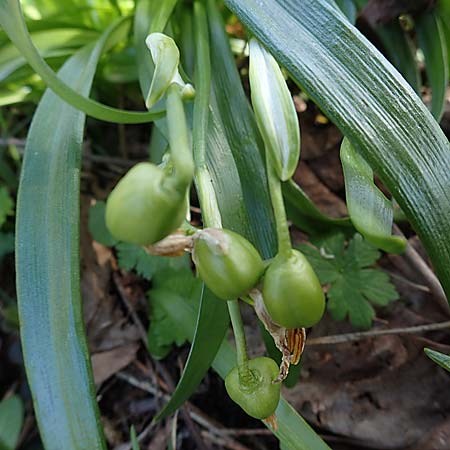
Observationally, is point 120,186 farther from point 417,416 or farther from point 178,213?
point 417,416

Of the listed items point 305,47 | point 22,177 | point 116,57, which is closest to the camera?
point 305,47

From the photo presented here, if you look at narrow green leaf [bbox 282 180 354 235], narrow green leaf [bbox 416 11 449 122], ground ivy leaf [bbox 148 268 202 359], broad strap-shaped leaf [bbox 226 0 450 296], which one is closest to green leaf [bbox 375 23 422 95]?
narrow green leaf [bbox 416 11 449 122]

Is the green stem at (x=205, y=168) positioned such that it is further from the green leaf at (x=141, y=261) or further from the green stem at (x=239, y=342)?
the green leaf at (x=141, y=261)

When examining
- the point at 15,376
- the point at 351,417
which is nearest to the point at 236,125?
the point at 351,417

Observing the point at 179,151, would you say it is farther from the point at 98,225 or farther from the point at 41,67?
the point at 98,225

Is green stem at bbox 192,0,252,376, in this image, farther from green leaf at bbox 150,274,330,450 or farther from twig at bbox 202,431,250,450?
twig at bbox 202,431,250,450
